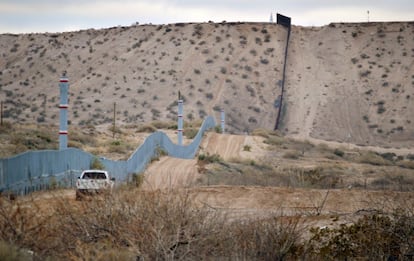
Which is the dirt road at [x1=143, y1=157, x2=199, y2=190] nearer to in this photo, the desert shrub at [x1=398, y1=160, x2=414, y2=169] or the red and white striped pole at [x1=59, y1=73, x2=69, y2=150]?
the red and white striped pole at [x1=59, y1=73, x2=69, y2=150]

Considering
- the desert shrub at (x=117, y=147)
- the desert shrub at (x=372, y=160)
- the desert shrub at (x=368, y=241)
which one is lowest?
the desert shrub at (x=372, y=160)

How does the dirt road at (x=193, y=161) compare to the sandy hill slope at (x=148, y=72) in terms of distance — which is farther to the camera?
the sandy hill slope at (x=148, y=72)

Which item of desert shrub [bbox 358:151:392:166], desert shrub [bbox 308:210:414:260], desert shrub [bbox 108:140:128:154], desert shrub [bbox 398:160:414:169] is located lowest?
desert shrub [bbox 398:160:414:169]

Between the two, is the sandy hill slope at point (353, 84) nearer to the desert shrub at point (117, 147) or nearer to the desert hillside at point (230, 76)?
the desert hillside at point (230, 76)

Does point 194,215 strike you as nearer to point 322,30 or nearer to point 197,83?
point 197,83

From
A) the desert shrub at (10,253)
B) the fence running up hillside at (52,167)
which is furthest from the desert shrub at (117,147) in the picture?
the desert shrub at (10,253)

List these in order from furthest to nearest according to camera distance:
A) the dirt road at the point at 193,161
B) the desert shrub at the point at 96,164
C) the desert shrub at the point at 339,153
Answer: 1. the desert shrub at the point at 339,153
2. the dirt road at the point at 193,161
3. the desert shrub at the point at 96,164

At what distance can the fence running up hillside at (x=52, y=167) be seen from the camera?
875 inches

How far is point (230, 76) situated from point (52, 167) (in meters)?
70.2

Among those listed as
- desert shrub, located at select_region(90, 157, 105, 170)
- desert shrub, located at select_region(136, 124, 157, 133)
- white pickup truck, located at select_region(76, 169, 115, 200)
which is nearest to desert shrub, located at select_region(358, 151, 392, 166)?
desert shrub, located at select_region(136, 124, 157, 133)

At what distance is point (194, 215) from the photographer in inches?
579

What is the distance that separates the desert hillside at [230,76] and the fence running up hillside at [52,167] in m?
47.9

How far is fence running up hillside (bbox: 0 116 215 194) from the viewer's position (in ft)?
72.9

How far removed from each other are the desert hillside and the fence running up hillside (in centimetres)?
4793
